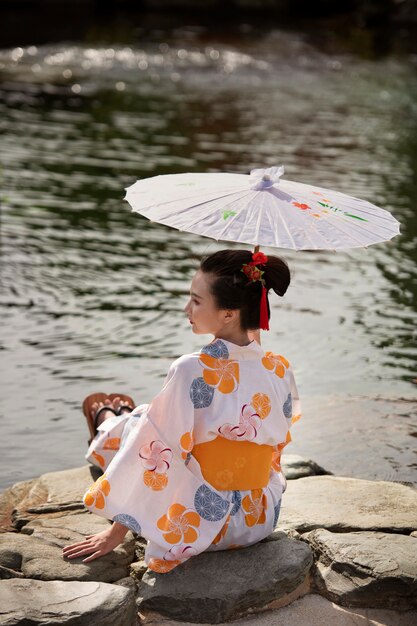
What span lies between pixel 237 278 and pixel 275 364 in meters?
0.33

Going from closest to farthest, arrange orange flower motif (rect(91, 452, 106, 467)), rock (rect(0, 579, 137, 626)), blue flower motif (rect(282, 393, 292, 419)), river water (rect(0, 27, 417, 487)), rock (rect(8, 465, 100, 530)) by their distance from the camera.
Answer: rock (rect(0, 579, 137, 626)) → blue flower motif (rect(282, 393, 292, 419)) → rock (rect(8, 465, 100, 530)) → orange flower motif (rect(91, 452, 106, 467)) → river water (rect(0, 27, 417, 487))

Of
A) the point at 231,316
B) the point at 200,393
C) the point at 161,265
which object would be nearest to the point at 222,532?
the point at 200,393

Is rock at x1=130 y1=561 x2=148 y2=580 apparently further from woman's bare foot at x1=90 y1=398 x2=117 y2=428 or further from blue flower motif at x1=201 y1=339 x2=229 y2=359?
woman's bare foot at x1=90 y1=398 x2=117 y2=428

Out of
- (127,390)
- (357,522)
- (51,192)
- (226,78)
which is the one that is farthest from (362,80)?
(357,522)

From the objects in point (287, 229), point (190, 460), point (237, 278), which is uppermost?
point (287, 229)

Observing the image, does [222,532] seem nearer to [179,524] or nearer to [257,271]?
[179,524]

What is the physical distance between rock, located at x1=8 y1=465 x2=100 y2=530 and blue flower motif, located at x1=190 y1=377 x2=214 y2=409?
2.68ft

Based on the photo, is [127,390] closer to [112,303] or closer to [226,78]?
[112,303]

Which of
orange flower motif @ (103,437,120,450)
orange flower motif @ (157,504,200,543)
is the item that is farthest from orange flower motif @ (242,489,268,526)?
orange flower motif @ (103,437,120,450)

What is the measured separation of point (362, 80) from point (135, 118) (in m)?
5.91

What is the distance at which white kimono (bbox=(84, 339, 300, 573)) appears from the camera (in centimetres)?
300

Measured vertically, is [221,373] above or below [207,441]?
above

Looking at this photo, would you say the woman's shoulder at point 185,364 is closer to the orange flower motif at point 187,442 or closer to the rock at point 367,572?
the orange flower motif at point 187,442

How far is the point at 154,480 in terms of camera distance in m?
3.03
